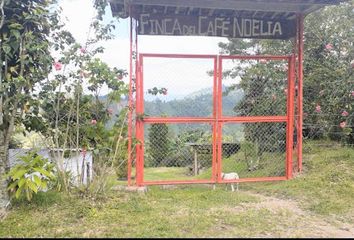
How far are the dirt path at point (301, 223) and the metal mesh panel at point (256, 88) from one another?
1.76 metres

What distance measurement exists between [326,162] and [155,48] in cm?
356

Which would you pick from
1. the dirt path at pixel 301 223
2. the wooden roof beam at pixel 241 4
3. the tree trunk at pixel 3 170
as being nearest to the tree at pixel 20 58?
the tree trunk at pixel 3 170

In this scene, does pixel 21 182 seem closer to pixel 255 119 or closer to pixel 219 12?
pixel 255 119

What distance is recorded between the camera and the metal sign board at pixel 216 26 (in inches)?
236

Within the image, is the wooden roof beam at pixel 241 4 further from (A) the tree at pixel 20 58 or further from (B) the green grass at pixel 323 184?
(B) the green grass at pixel 323 184

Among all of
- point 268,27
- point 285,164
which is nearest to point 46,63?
point 268,27

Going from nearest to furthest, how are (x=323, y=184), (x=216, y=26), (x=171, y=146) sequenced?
(x=323, y=184) → (x=171, y=146) → (x=216, y=26)

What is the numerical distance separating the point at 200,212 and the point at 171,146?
5.39 feet

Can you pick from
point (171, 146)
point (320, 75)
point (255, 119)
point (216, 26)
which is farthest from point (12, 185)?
point (320, 75)

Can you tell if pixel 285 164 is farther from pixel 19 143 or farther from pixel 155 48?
pixel 19 143

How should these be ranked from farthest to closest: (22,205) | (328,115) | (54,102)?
(328,115) < (54,102) < (22,205)

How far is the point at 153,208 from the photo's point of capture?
4707mm

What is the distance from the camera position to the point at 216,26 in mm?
6180

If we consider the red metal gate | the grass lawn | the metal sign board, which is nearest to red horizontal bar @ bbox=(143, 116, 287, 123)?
the red metal gate
